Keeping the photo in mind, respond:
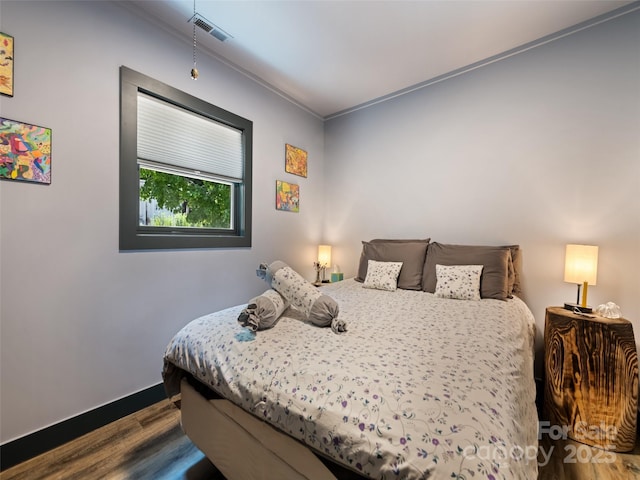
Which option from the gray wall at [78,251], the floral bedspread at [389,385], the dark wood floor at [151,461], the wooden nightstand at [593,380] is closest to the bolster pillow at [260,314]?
the floral bedspread at [389,385]

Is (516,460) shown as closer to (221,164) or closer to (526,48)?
(221,164)

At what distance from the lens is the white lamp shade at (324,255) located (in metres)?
3.31

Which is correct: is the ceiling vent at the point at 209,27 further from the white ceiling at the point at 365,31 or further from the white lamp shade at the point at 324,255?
the white lamp shade at the point at 324,255

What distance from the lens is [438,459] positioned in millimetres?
553

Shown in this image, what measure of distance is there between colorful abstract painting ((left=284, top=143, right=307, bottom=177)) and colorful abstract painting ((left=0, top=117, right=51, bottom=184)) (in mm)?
1925

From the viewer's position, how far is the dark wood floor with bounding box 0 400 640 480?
1.28 m

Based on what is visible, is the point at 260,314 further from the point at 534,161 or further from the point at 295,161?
the point at 534,161

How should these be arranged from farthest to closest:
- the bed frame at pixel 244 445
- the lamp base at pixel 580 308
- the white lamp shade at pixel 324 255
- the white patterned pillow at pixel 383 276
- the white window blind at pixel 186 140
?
the white lamp shade at pixel 324 255 < the white patterned pillow at pixel 383 276 < the white window blind at pixel 186 140 < the lamp base at pixel 580 308 < the bed frame at pixel 244 445

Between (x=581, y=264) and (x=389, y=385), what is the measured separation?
189 centimetres

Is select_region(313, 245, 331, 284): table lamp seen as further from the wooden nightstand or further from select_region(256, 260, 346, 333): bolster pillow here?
the wooden nightstand

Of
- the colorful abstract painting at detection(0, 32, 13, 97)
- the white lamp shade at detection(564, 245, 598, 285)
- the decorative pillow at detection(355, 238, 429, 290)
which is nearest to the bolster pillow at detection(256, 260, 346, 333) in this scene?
the decorative pillow at detection(355, 238, 429, 290)

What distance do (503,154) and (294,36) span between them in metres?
2.04

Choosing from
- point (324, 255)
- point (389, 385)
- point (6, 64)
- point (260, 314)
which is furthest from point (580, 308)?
point (6, 64)

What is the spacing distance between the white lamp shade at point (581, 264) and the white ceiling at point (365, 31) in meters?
1.68
